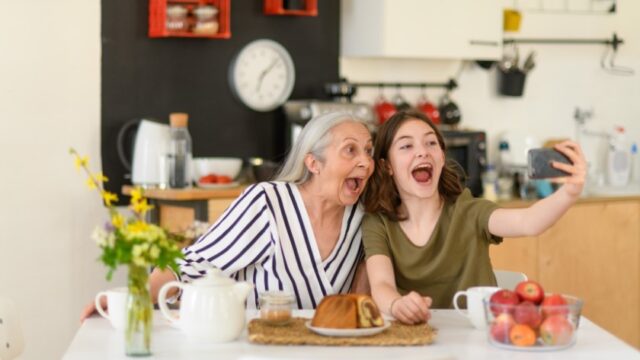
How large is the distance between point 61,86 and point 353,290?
2089 mm

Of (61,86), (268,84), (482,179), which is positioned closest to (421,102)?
(482,179)

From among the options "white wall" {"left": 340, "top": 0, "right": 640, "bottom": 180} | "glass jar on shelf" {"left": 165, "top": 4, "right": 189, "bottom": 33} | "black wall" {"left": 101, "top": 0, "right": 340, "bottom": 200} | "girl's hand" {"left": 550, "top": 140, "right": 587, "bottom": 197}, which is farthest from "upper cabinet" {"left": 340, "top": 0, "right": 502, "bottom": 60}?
Result: "girl's hand" {"left": 550, "top": 140, "right": 587, "bottom": 197}

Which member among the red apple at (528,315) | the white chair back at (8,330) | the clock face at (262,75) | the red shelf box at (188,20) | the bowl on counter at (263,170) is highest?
the red shelf box at (188,20)

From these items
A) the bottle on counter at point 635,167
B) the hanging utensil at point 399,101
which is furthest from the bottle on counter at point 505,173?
the bottle on counter at point 635,167

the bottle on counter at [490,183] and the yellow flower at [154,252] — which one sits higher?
the yellow flower at [154,252]

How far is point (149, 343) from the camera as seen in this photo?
2.27m

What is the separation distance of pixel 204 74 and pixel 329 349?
2.83 metres

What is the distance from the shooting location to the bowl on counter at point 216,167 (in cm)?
466

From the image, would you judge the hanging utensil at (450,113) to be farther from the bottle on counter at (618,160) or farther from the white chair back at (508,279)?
the white chair back at (508,279)

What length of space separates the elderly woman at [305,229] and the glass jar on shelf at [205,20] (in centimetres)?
185

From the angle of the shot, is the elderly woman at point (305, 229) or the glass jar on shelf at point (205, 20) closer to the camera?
the elderly woman at point (305, 229)

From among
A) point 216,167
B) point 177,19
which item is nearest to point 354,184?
point 216,167

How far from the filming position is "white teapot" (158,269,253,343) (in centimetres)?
236

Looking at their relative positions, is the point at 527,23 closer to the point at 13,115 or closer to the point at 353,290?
the point at 13,115
